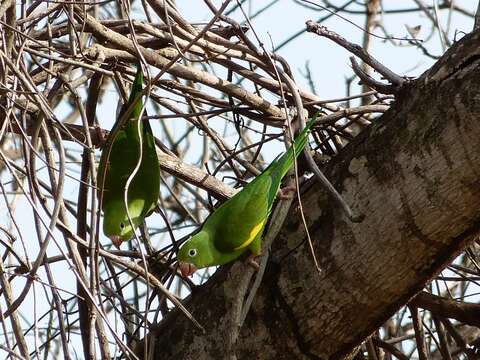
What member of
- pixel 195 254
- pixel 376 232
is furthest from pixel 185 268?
pixel 376 232

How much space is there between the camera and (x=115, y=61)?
2.38 m

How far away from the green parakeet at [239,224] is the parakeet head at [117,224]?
0.81ft

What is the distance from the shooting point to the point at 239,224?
2225mm

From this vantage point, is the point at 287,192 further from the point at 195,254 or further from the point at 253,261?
the point at 195,254

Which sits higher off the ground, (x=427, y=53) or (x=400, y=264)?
(x=427, y=53)

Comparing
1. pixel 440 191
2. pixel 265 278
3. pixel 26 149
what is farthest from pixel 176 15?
pixel 440 191

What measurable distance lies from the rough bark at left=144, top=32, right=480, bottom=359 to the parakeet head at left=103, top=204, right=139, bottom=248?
1.85ft

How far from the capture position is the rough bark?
1.68 m

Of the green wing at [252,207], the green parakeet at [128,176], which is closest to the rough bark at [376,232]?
the green wing at [252,207]

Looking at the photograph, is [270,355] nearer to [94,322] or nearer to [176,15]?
[94,322]

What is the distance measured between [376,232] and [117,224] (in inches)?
40.7

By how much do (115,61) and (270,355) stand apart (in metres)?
1.05

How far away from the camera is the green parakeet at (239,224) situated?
7.06 ft

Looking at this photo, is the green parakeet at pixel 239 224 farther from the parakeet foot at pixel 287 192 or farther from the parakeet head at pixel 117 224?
the parakeet head at pixel 117 224
